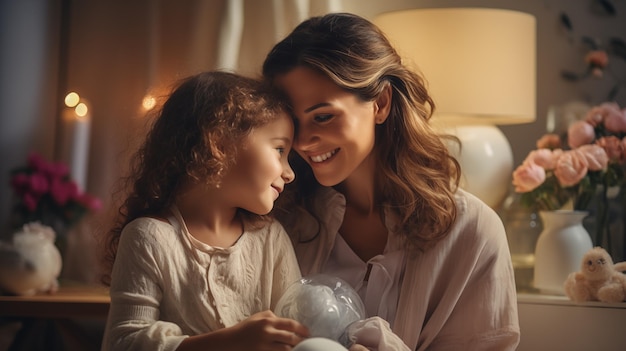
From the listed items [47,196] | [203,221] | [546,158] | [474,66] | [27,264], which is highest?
[474,66]

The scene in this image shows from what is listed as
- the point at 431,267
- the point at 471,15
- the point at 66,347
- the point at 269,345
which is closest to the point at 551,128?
the point at 471,15

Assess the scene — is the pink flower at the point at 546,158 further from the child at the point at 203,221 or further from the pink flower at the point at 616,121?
the child at the point at 203,221

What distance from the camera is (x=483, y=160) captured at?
6.99 ft

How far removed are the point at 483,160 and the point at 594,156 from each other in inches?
12.1

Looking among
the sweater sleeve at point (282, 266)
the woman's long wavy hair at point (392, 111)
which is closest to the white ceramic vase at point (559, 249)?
the woman's long wavy hair at point (392, 111)

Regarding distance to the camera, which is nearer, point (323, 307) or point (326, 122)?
point (323, 307)

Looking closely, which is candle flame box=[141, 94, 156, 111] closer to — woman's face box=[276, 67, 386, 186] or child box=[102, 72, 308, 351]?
child box=[102, 72, 308, 351]

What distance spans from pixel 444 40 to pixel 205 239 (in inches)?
40.3

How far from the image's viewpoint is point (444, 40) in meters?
2.07

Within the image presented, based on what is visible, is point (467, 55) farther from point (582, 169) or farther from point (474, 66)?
point (582, 169)

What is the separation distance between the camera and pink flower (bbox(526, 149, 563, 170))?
2.01 m

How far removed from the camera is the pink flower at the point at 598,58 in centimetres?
234

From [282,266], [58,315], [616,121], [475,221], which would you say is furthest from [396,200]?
[58,315]

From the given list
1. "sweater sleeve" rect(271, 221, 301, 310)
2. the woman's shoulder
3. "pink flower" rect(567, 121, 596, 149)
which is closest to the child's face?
"sweater sleeve" rect(271, 221, 301, 310)
